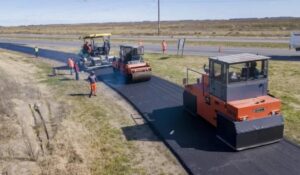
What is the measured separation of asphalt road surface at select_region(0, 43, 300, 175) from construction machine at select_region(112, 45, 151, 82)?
3236 mm

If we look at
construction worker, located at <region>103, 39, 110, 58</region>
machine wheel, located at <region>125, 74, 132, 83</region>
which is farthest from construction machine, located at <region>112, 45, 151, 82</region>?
construction worker, located at <region>103, 39, 110, 58</region>

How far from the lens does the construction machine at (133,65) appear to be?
2002cm

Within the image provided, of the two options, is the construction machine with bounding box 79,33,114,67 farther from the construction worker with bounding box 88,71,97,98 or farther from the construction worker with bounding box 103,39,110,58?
the construction worker with bounding box 88,71,97,98

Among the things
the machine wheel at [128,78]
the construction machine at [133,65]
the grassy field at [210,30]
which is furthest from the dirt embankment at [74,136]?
the grassy field at [210,30]

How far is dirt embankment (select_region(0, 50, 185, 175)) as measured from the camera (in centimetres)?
1006

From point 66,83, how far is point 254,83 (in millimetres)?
13669

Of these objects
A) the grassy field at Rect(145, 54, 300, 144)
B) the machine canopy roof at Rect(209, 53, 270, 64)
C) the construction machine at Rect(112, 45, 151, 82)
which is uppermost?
the machine canopy roof at Rect(209, 53, 270, 64)

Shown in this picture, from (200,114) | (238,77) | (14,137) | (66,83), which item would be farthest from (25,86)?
(238,77)

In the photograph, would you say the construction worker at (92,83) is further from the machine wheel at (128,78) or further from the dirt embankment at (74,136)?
the machine wheel at (128,78)

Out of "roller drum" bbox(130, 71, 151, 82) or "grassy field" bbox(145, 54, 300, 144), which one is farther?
"roller drum" bbox(130, 71, 151, 82)

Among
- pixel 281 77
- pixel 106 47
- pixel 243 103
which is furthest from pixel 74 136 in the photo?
pixel 106 47

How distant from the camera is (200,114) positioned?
13336 millimetres

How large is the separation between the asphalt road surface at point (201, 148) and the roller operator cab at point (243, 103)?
390 millimetres

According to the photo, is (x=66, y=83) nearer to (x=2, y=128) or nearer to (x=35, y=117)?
(x=35, y=117)
